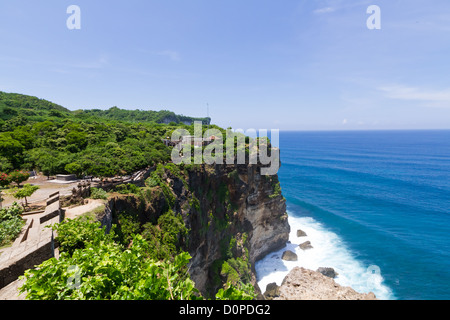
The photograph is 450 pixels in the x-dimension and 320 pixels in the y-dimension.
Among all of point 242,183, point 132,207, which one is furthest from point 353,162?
point 132,207

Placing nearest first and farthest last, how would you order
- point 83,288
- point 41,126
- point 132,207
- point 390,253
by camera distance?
point 83,288 → point 132,207 → point 41,126 → point 390,253

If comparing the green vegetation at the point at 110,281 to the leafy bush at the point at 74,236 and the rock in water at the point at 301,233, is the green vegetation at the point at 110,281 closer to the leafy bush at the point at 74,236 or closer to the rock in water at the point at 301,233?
the leafy bush at the point at 74,236

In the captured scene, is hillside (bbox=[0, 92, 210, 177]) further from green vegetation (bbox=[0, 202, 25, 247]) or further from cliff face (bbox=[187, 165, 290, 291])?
green vegetation (bbox=[0, 202, 25, 247])

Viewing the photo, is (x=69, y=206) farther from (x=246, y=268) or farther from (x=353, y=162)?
(x=353, y=162)

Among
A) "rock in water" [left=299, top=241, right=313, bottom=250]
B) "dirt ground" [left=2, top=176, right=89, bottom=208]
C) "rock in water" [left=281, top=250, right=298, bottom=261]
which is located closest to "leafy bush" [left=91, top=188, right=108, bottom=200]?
"dirt ground" [left=2, top=176, right=89, bottom=208]

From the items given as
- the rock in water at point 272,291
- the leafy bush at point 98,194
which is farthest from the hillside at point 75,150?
the rock in water at point 272,291

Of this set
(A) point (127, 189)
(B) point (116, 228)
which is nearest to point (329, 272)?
(B) point (116, 228)
